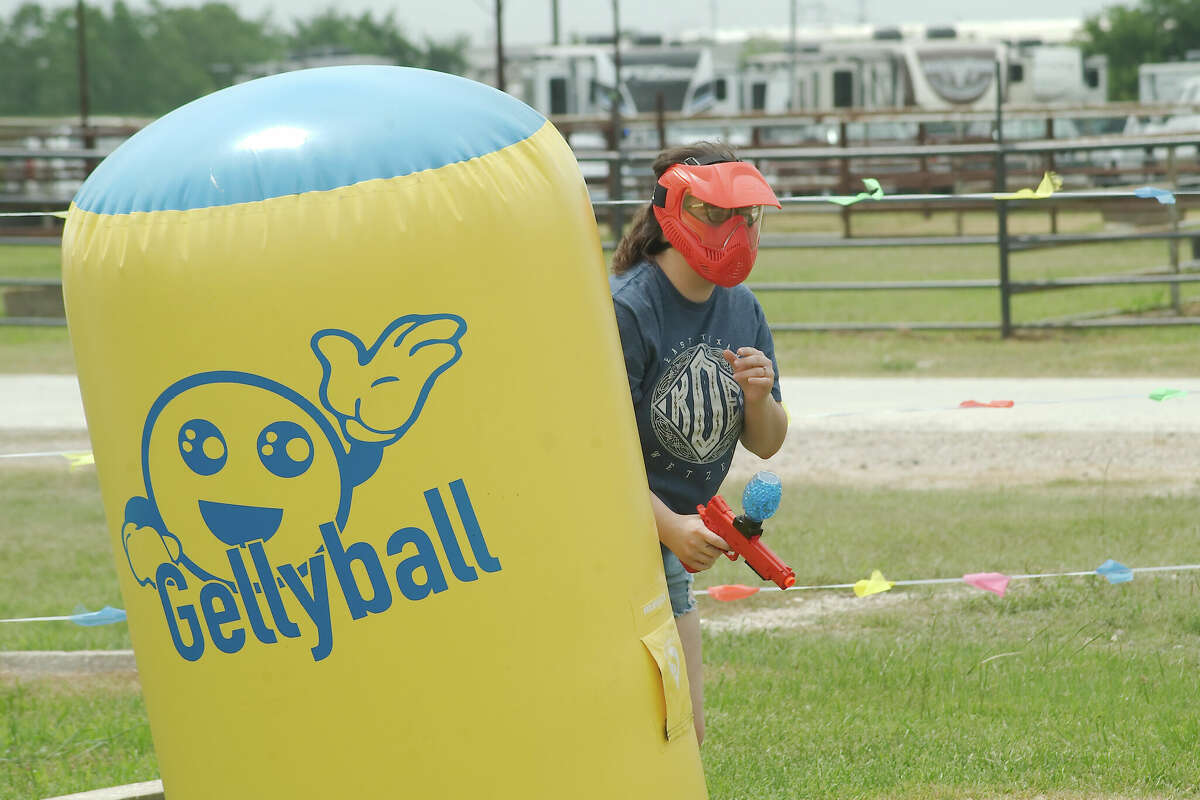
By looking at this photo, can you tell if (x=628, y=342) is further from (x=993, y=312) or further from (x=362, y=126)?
(x=993, y=312)

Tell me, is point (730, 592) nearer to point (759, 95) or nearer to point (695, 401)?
point (695, 401)

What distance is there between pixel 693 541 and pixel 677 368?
0.37 meters

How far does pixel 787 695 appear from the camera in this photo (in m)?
4.79

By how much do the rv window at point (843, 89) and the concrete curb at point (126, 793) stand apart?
29.0 meters

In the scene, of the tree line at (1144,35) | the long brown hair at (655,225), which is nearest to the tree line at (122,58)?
the tree line at (1144,35)

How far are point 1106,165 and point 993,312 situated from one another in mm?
13118

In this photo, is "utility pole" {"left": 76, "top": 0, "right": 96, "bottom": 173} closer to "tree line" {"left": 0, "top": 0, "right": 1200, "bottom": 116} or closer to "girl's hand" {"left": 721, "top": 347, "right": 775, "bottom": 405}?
"girl's hand" {"left": 721, "top": 347, "right": 775, "bottom": 405}

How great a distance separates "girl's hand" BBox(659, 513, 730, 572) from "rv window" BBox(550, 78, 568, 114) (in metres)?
26.9

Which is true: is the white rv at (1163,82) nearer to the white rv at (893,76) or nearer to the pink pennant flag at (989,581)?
the white rv at (893,76)

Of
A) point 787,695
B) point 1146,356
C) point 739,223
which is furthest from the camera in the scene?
point 1146,356

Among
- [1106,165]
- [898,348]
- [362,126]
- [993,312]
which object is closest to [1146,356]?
[898,348]

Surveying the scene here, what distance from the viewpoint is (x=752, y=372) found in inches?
128

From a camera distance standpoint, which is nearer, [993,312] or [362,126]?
[362,126]

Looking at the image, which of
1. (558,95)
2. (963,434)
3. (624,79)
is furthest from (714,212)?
(624,79)
